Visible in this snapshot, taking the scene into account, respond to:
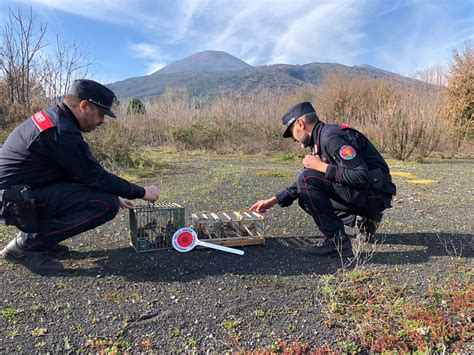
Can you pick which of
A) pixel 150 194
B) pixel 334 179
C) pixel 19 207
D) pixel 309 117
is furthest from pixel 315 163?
pixel 19 207

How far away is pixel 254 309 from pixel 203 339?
1.59 ft

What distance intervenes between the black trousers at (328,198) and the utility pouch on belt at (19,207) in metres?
2.46

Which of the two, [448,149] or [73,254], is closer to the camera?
[73,254]

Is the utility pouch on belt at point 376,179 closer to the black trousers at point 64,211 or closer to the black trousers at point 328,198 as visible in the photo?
the black trousers at point 328,198

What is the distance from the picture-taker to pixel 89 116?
11.1 ft

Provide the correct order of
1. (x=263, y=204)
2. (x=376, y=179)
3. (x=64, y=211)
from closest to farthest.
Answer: (x=64, y=211)
(x=376, y=179)
(x=263, y=204)

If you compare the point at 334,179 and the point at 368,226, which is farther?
the point at 368,226

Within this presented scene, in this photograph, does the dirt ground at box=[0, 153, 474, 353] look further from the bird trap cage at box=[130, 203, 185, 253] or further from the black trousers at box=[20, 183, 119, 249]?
the black trousers at box=[20, 183, 119, 249]

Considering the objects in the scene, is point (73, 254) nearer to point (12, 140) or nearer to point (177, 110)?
point (12, 140)

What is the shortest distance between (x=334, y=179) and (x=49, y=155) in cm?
259

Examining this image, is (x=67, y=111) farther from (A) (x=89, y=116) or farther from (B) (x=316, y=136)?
(B) (x=316, y=136)

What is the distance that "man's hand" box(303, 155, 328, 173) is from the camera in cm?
369

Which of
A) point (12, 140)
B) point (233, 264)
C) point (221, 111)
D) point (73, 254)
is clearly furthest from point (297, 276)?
point (221, 111)

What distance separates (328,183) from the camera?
3.77m
